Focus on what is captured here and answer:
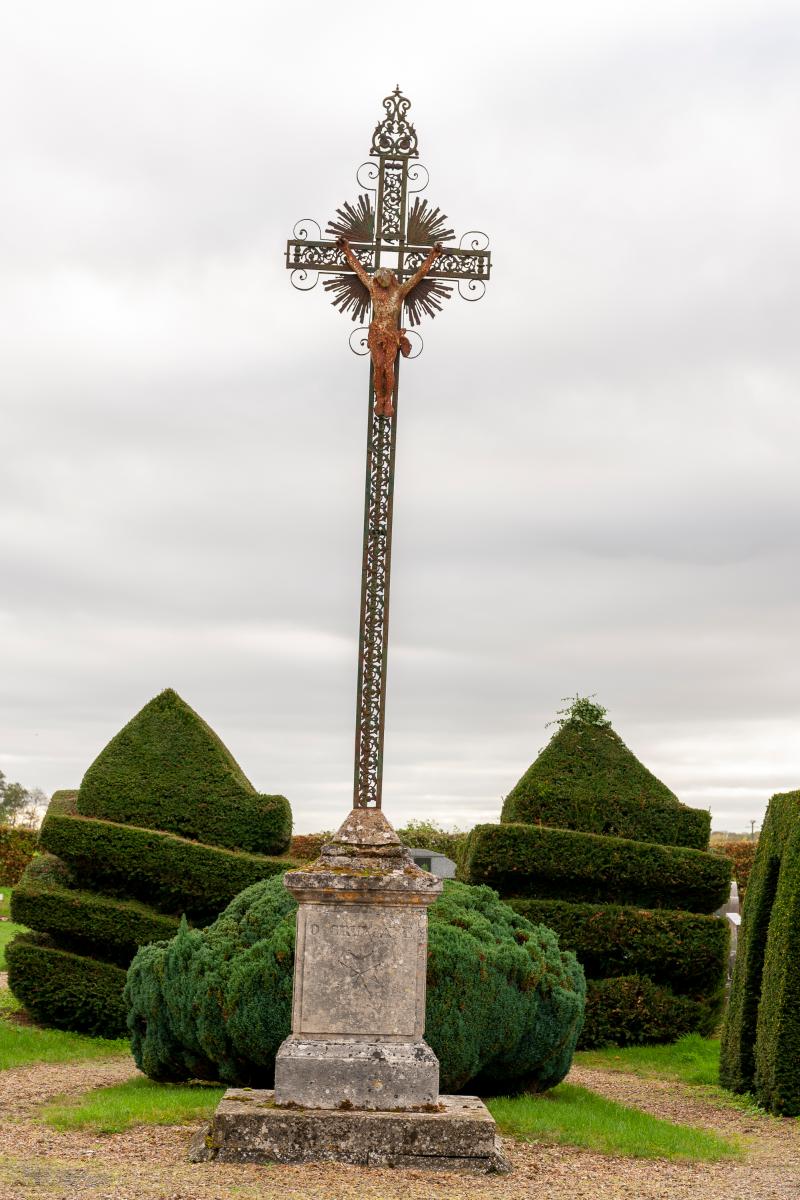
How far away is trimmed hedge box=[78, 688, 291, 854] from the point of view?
49.6 feet

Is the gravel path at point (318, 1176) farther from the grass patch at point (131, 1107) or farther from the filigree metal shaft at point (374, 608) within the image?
the filigree metal shaft at point (374, 608)

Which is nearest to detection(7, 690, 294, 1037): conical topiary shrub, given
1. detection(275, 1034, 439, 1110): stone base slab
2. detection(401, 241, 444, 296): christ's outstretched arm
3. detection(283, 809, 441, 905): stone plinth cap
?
detection(283, 809, 441, 905): stone plinth cap

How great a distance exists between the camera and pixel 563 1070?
1089cm

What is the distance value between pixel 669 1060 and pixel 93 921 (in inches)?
259

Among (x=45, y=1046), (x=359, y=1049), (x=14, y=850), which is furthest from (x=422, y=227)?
(x=14, y=850)

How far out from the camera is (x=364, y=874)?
7.95 meters

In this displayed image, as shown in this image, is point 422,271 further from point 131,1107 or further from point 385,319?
point 131,1107

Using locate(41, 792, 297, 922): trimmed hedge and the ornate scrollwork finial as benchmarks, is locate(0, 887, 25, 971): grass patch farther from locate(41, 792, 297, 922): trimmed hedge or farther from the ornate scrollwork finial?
the ornate scrollwork finial

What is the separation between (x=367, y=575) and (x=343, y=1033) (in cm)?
292

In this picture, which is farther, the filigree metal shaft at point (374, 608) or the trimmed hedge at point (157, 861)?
the trimmed hedge at point (157, 861)

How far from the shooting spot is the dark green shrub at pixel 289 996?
31.3 feet

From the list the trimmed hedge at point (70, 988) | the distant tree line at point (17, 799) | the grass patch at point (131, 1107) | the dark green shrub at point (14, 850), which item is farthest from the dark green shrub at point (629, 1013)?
the distant tree line at point (17, 799)

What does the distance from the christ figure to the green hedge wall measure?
7.95 meters

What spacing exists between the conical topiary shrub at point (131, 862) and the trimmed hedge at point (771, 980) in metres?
5.07
